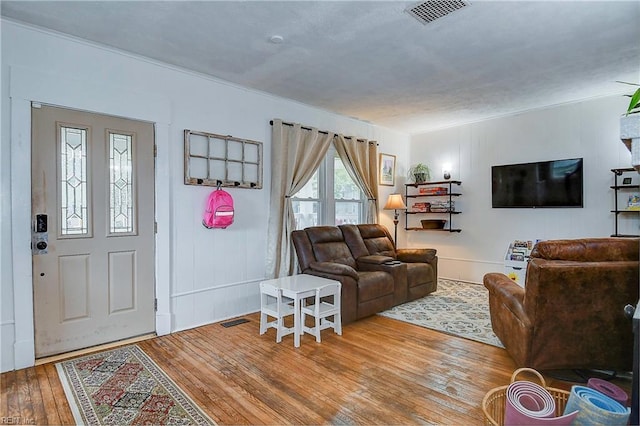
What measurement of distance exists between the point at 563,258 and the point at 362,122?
384 cm

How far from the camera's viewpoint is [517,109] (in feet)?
16.6

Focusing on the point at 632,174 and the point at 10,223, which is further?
the point at 632,174

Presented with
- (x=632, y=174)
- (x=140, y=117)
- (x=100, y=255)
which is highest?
(x=140, y=117)

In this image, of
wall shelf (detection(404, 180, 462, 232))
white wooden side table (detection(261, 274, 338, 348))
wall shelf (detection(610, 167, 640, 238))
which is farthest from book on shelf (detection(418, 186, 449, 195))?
white wooden side table (detection(261, 274, 338, 348))

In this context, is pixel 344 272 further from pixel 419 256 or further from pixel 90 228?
A: pixel 90 228

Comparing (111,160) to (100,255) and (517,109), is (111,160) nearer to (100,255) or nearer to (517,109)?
(100,255)

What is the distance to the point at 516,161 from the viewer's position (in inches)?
207

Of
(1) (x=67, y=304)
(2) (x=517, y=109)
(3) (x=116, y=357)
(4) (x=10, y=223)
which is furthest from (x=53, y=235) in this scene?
(2) (x=517, y=109)

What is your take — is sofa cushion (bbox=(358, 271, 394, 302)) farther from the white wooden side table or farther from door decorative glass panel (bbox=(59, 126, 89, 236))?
door decorative glass panel (bbox=(59, 126, 89, 236))

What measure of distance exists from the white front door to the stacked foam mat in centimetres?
306

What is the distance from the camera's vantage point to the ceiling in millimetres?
2510

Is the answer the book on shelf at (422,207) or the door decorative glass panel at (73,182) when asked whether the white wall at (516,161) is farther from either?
the door decorative glass panel at (73,182)

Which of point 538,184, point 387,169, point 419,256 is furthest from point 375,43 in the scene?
point 538,184

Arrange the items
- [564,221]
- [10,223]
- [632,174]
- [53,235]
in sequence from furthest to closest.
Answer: [564,221]
[632,174]
[53,235]
[10,223]
